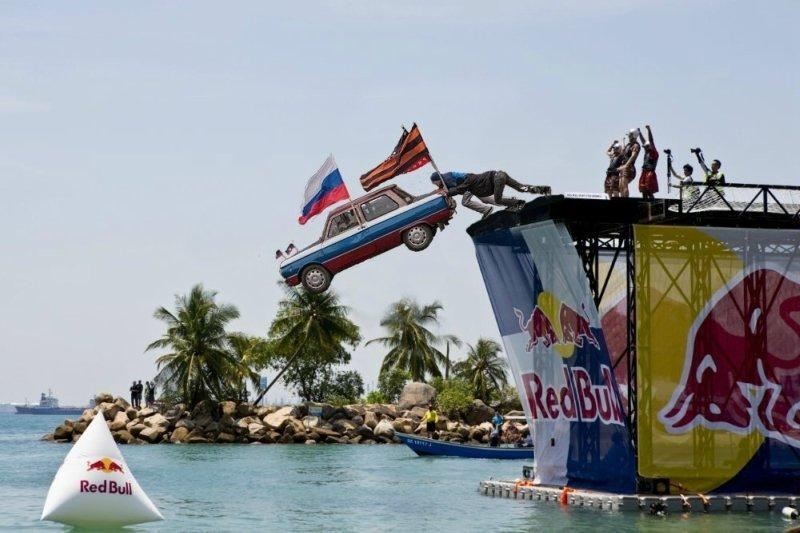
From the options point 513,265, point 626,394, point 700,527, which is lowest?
point 700,527

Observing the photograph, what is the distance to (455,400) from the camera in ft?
255

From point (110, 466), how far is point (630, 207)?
10.8m

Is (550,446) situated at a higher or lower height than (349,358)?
lower

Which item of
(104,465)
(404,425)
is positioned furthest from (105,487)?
(404,425)

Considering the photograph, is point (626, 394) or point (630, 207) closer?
point (630, 207)

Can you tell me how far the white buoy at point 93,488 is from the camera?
80.2 feet

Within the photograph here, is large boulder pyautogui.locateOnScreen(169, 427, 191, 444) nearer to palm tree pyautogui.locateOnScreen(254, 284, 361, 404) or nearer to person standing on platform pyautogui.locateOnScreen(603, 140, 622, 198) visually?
palm tree pyautogui.locateOnScreen(254, 284, 361, 404)

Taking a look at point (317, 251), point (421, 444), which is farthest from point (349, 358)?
point (317, 251)

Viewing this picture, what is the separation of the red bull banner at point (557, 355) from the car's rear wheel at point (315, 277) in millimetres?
3735

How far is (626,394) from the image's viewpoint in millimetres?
29859

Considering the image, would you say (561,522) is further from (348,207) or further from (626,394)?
(348,207)

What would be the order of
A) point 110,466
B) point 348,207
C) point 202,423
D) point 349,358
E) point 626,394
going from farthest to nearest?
point 349,358 < point 202,423 < point 348,207 < point 626,394 < point 110,466

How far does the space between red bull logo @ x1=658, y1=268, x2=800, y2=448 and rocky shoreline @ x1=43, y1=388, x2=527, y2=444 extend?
45.3 m

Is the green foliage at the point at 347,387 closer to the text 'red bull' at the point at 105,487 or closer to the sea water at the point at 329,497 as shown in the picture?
the sea water at the point at 329,497
